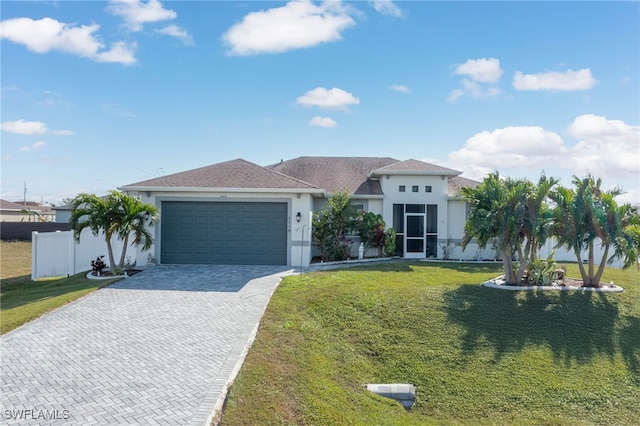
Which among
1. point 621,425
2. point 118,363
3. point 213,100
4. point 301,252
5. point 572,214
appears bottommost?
point 621,425

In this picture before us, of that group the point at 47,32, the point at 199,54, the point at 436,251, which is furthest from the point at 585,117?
the point at 47,32

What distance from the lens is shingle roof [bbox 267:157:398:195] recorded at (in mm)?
21031

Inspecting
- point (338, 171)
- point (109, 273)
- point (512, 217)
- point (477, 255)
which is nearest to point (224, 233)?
point (109, 273)

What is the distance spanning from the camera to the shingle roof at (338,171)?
21031mm

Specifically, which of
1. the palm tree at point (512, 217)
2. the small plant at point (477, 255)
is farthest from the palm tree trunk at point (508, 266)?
the small plant at point (477, 255)

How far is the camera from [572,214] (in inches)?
459

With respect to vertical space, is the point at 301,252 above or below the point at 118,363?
above

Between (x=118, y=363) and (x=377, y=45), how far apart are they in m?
13.7

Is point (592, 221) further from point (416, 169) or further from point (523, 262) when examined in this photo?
point (416, 169)

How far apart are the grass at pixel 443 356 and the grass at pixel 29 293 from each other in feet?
19.6

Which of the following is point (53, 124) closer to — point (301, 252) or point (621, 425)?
point (301, 252)

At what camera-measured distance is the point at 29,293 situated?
43.7 feet

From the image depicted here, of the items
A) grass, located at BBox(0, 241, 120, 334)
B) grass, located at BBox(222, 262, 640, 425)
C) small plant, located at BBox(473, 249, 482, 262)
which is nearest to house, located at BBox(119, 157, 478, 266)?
grass, located at BBox(0, 241, 120, 334)

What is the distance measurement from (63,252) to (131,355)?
37.5 ft
